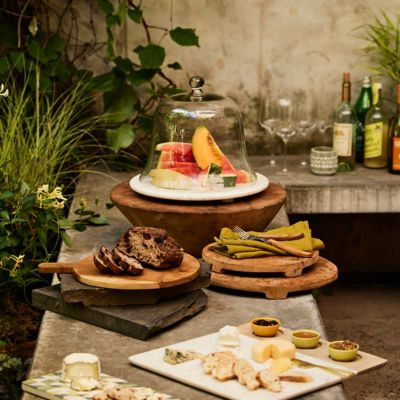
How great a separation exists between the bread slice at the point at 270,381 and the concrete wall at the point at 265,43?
127 inches

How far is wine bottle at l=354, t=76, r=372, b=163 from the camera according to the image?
5.04 meters

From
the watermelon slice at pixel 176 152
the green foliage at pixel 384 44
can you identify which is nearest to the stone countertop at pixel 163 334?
the watermelon slice at pixel 176 152

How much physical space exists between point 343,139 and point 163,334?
2416 millimetres

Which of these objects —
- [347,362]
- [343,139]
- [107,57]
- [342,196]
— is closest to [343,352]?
[347,362]

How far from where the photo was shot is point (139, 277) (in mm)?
2693

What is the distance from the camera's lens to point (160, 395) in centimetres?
213

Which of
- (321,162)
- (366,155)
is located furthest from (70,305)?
(366,155)

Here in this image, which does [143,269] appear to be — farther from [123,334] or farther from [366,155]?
[366,155]

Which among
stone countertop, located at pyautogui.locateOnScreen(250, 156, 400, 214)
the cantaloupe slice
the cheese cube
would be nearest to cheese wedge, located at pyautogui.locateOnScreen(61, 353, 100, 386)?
the cheese cube

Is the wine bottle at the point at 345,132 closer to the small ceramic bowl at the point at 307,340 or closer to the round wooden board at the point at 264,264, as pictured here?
the round wooden board at the point at 264,264

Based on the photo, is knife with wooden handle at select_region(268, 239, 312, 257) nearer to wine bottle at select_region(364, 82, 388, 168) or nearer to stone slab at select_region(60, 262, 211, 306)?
stone slab at select_region(60, 262, 211, 306)

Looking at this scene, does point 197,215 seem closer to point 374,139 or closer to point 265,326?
point 265,326

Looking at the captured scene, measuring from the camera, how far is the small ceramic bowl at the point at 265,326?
2.55m

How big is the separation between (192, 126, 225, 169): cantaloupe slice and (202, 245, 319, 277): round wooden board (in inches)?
18.4
